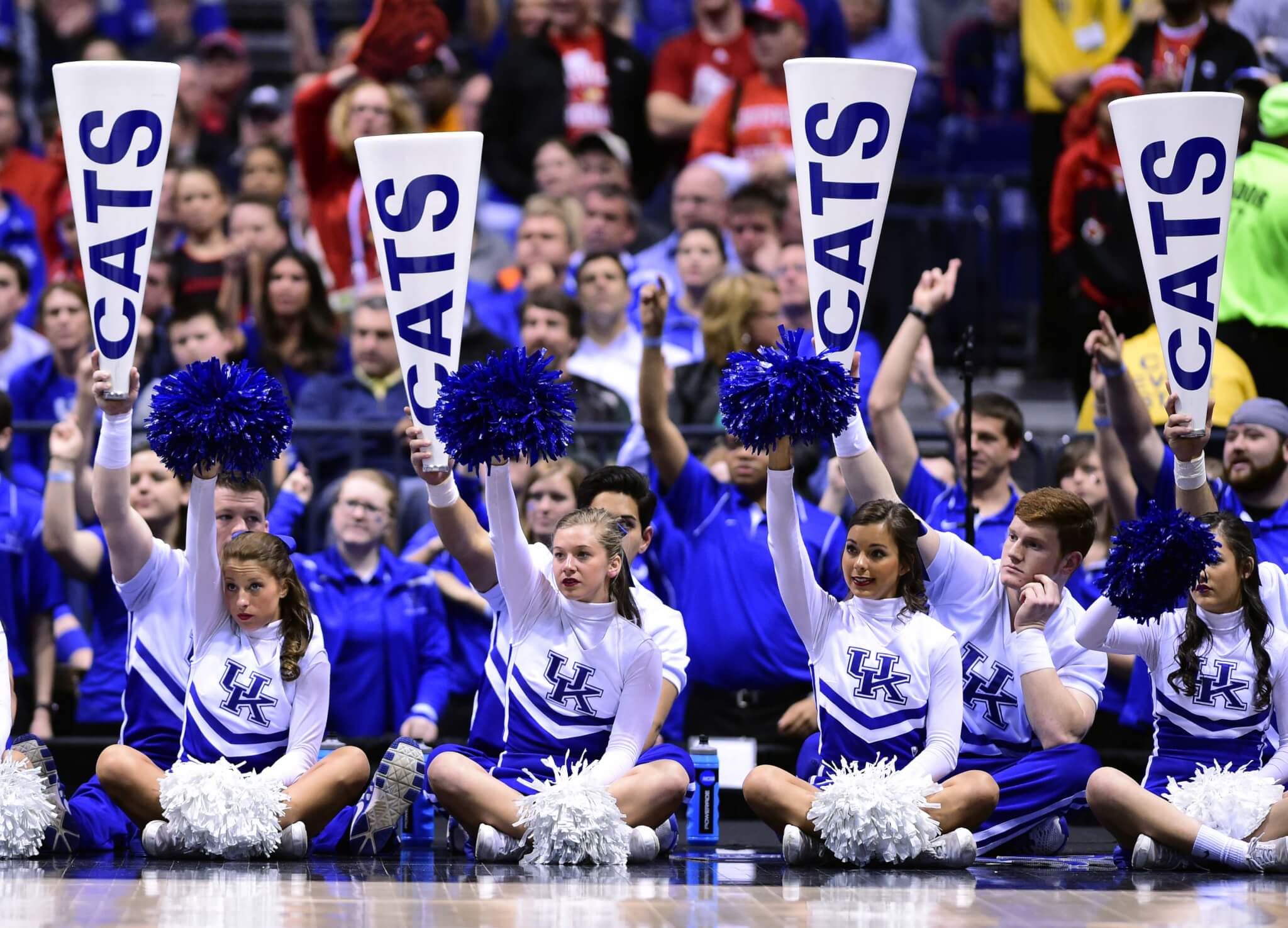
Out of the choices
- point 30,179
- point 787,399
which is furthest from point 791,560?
point 30,179

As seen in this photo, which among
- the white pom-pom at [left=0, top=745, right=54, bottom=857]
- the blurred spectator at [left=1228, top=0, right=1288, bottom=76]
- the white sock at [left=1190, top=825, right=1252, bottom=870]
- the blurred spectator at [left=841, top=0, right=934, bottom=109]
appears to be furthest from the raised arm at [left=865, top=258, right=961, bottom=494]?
the blurred spectator at [left=841, top=0, right=934, bottom=109]

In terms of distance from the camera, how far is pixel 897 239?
38.3ft

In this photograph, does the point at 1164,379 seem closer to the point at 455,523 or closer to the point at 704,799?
the point at 704,799

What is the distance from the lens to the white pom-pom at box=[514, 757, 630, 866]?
21.5 ft

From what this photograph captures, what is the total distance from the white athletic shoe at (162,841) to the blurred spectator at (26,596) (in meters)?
1.59

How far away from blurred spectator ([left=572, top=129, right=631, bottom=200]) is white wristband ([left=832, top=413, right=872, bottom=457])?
14.2ft

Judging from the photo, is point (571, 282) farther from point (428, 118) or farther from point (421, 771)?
point (421, 771)

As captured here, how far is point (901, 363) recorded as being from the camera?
762cm

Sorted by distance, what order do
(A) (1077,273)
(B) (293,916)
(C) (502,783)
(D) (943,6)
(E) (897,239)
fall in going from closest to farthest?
(B) (293,916), (C) (502,783), (A) (1077,273), (E) (897,239), (D) (943,6)

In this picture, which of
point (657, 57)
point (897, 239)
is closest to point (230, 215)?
point (657, 57)

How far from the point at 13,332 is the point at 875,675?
16.7ft

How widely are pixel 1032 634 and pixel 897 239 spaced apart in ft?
16.6

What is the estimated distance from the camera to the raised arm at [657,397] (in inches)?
308

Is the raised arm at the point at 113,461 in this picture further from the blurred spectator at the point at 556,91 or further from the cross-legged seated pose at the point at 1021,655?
the blurred spectator at the point at 556,91
